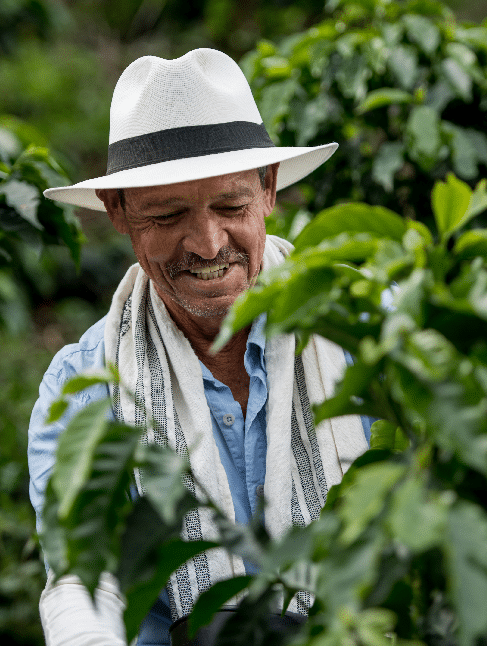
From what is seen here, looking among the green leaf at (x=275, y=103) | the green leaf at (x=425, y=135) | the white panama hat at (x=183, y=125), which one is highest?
the white panama hat at (x=183, y=125)

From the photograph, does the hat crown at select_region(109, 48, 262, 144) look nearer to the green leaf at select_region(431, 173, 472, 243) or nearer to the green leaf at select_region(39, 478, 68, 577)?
the green leaf at select_region(431, 173, 472, 243)

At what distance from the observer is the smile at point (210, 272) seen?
135 centimetres

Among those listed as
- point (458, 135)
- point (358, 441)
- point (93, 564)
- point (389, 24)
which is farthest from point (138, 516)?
point (389, 24)

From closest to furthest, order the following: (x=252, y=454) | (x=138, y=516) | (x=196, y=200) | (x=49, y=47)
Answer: (x=138, y=516) < (x=196, y=200) < (x=252, y=454) < (x=49, y=47)

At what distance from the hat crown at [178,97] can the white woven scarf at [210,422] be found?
38 centimetres

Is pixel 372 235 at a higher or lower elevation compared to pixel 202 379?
higher

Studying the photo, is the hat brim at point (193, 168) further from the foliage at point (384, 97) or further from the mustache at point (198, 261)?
the foliage at point (384, 97)

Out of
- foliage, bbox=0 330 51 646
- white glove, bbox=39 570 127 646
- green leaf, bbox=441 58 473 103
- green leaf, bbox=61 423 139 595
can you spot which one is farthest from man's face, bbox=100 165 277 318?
foliage, bbox=0 330 51 646

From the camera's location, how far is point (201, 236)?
130 centimetres

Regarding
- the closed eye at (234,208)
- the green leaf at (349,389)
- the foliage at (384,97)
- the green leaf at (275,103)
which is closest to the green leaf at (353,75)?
the foliage at (384,97)

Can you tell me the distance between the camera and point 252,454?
140 cm

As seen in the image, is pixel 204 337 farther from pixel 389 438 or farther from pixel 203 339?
pixel 389 438

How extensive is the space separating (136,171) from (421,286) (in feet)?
A: 2.76

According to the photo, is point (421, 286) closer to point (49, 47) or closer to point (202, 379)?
point (202, 379)
